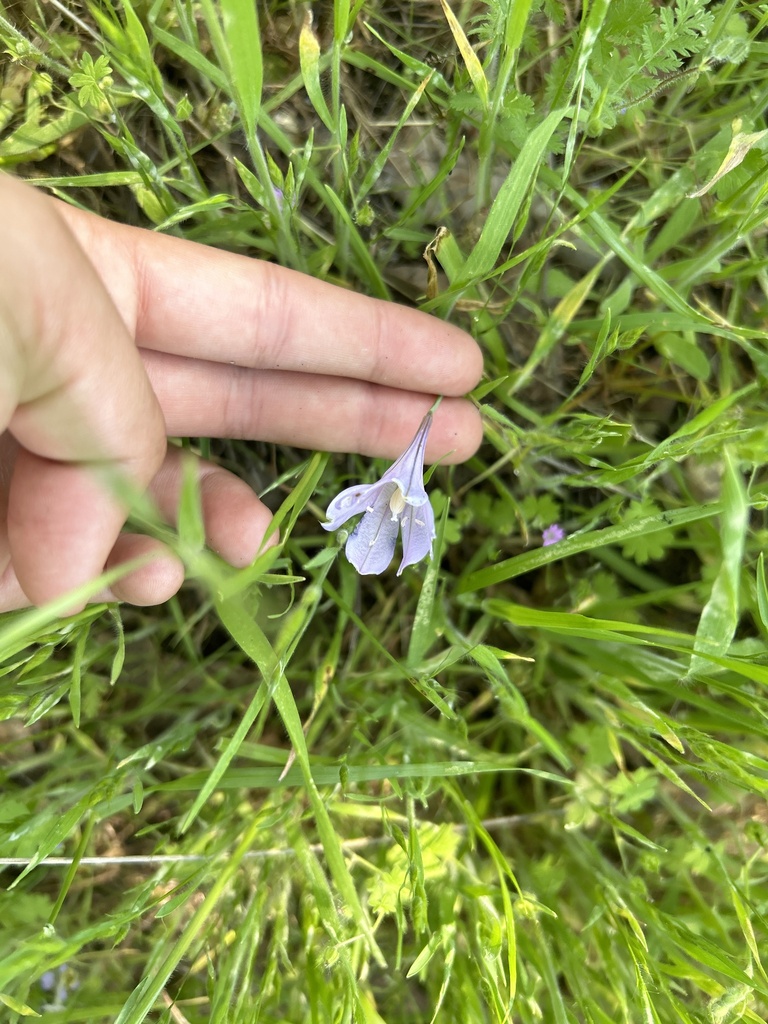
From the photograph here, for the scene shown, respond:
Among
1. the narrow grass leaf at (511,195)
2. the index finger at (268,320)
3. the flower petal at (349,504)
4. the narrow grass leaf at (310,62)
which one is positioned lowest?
the flower petal at (349,504)

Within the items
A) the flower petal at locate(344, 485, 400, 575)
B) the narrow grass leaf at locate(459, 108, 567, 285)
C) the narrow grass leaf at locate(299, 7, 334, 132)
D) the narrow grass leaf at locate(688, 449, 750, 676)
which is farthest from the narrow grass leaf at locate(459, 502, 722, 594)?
the narrow grass leaf at locate(299, 7, 334, 132)

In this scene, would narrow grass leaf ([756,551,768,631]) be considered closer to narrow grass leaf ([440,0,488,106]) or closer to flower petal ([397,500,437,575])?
flower petal ([397,500,437,575])

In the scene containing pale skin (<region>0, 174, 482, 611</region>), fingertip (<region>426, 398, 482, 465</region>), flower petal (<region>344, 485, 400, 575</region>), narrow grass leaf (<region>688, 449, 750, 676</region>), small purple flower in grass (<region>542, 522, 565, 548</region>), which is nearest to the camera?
pale skin (<region>0, 174, 482, 611</region>)

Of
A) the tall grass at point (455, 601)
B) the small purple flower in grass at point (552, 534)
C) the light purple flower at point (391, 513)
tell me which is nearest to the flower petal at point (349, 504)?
the light purple flower at point (391, 513)

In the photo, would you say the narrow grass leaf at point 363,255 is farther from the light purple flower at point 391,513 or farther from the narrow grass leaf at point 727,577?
the narrow grass leaf at point 727,577

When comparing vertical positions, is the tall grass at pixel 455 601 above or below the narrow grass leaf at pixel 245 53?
below

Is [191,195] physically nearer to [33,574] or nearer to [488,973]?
[33,574]

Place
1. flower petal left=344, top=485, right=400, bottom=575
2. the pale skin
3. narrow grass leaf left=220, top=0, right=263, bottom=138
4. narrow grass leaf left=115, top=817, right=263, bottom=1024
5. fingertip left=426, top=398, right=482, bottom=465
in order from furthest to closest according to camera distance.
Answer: fingertip left=426, top=398, right=482, bottom=465
flower petal left=344, top=485, right=400, bottom=575
narrow grass leaf left=115, top=817, right=263, bottom=1024
the pale skin
narrow grass leaf left=220, top=0, right=263, bottom=138
